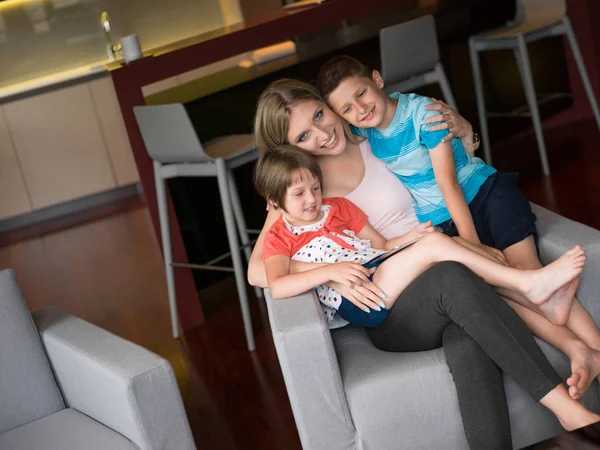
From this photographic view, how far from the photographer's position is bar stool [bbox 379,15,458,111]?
3.45 meters

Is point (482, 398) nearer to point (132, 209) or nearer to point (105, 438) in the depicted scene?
point (105, 438)

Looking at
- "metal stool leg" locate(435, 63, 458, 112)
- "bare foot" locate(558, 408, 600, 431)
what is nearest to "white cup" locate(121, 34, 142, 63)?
"metal stool leg" locate(435, 63, 458, 112)

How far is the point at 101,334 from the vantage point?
7.02 ft

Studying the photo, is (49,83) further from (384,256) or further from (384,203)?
(384,256)

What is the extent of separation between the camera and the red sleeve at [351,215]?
226 centimetres

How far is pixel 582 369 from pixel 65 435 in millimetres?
1187

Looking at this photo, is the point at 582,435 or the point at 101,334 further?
the point at 101,334

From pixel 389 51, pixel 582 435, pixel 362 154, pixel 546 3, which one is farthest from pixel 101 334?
pixel 546 3

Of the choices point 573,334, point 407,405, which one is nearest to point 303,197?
point 407,405

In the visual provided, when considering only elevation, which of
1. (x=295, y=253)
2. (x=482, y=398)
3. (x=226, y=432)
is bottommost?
(x=226, y=432)

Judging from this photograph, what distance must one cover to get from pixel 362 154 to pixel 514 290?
0.62 metres

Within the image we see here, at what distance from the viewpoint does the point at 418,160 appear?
2.29 m

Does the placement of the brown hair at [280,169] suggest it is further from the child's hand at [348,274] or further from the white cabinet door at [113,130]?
the white cabinet door at [113,130]

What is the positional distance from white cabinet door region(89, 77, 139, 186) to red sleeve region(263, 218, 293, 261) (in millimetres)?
4118
